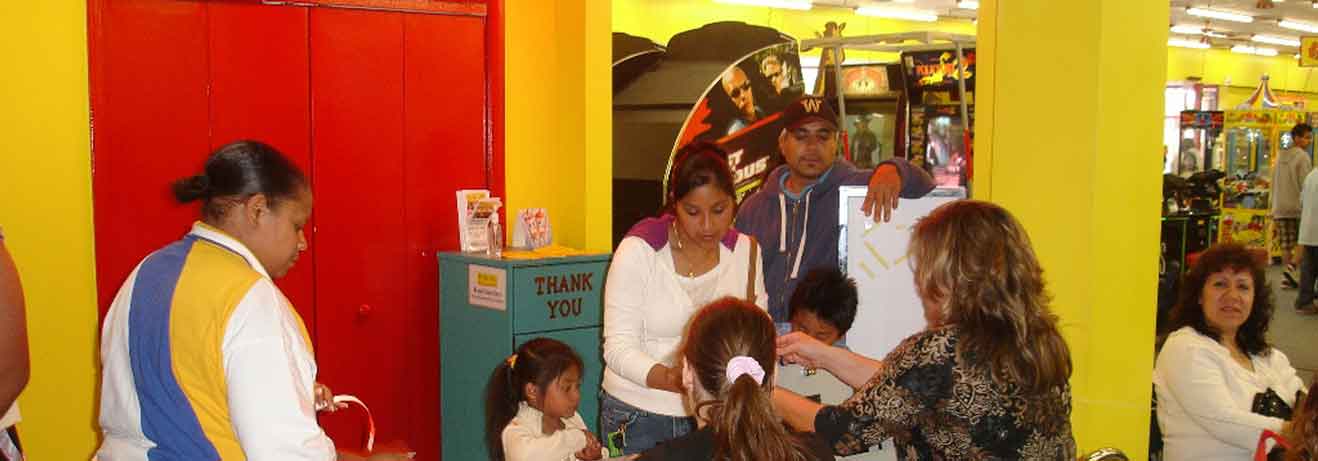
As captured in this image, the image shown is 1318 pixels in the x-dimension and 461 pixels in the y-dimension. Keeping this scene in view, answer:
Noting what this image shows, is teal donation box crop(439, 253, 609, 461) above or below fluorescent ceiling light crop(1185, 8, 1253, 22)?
below

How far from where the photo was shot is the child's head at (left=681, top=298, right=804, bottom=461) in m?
2.36

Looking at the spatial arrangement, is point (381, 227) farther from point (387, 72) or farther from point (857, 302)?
point (857, 302)

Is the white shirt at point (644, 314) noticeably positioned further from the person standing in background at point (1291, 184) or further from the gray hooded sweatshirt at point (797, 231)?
the person standing in background at point (1291, 184)

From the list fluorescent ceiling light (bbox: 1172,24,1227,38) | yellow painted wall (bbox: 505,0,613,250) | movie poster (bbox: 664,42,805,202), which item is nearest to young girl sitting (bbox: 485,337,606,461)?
yellow painted wall (bbox: 505,0,613,250)

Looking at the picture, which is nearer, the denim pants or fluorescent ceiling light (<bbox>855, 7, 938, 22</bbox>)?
the denim pants

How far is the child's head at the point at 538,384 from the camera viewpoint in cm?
372

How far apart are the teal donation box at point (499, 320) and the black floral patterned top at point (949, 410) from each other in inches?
101

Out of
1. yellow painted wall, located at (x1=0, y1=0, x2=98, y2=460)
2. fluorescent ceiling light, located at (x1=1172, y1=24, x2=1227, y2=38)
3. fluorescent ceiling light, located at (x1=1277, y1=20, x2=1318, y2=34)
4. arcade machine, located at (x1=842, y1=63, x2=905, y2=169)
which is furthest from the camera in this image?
fluorescent ceiling light, located at (x1=1277, y1=20, x2=1318, y2=34)

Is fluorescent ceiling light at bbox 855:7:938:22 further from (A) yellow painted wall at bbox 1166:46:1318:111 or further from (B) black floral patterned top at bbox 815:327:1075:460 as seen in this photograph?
(B) black floral patterned top at bbox 815:327:1075:460

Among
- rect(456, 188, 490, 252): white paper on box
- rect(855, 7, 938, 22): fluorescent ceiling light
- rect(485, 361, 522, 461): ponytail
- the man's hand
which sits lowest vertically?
rect(485, 361, 522, 461): ponytail

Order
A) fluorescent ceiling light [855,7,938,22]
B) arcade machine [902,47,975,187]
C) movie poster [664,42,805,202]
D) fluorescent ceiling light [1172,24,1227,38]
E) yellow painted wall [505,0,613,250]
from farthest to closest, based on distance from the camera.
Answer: fluorescent ceiling light [1172,24,1227,38], fluorescent ceiling light [855,7,938,22], arcade machine [902,47,975,187], movie poster [664,42,805,202], yellow painted wall [505,0,613,250]

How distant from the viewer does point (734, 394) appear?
2385 millimetres

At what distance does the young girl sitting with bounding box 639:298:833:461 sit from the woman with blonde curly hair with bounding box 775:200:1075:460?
7.6 inches

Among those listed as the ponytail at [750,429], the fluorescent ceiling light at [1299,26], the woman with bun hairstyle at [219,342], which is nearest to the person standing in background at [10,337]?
the woman with bun hairstyle at [219,342]
